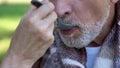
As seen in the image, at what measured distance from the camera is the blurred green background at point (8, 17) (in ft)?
21.1

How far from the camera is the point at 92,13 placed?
271 cm

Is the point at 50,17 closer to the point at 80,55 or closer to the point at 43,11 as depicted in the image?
the point at 43,11

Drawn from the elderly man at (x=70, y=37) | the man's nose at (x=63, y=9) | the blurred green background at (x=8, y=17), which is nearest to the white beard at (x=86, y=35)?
the elderly man at (x=70, y=37)

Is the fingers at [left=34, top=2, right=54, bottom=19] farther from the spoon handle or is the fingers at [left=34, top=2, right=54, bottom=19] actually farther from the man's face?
the man's face

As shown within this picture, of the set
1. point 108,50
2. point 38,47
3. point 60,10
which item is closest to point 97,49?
point 108,50

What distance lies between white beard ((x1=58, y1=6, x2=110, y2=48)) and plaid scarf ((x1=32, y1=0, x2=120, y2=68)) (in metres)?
0.07

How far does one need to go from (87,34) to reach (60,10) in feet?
0.73

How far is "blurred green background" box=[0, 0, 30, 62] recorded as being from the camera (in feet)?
21.1

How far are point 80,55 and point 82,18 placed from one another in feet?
0.83

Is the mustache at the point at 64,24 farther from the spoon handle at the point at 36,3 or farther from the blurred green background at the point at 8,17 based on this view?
the blurred green background at the point at 8,17

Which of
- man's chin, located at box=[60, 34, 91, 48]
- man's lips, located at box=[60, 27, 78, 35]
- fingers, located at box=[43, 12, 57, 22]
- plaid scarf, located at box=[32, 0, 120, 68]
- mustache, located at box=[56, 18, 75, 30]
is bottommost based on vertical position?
plaid scarf, located at box=[32, 0, 120, 68]

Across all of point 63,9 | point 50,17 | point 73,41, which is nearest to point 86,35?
point 73,41

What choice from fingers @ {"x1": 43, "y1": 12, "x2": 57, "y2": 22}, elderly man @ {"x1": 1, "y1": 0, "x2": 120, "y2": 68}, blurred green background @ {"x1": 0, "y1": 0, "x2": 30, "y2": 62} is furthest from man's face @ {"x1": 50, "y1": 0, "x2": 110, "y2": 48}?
blurred green background @ {"x1": 0, "y1": 0, "x2": 30, "y2": 62}

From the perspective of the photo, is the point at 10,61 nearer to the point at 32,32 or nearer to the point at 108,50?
the point at 32,32
